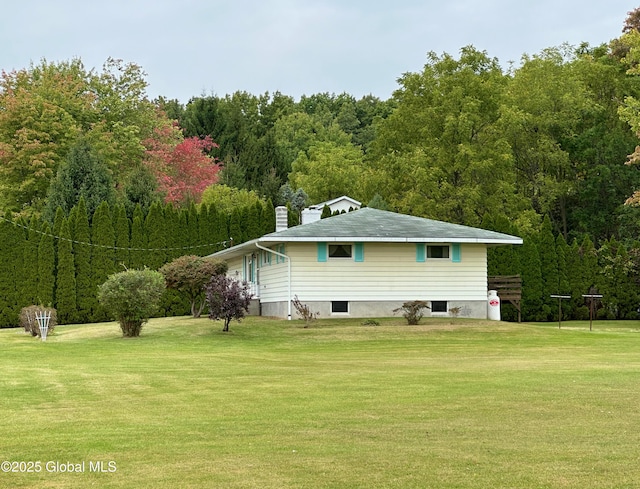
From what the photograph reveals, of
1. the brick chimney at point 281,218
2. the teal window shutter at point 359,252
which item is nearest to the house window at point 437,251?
the teal window shutter at point 359,252

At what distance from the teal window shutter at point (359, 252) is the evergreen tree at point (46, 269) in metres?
13.4

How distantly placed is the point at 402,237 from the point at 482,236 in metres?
3.15

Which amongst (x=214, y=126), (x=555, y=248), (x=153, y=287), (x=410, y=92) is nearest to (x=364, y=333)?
(x=153, y=287)

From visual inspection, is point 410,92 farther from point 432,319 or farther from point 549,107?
point 432,319

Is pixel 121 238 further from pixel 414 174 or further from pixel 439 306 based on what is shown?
pixel 414 174

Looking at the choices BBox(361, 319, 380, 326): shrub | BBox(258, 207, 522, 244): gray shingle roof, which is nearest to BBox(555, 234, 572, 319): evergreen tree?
BBox(258, 207, 522, 244): gray shingle roof

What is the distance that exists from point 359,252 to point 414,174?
1387cm

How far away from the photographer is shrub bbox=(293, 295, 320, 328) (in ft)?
96.1

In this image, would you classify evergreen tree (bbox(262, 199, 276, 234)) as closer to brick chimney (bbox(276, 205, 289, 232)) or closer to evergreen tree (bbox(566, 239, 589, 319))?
brick chimney (bbox(276, 205, 289, 232))

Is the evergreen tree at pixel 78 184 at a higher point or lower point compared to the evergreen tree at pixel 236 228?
higher

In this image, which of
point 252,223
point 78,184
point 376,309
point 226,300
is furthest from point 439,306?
point 78,184

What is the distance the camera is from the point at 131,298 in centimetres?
2659

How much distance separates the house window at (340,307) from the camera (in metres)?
32.2

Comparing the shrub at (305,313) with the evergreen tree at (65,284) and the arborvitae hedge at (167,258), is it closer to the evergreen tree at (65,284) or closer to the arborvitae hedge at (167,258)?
the arborvitae hedge at (167,258)
